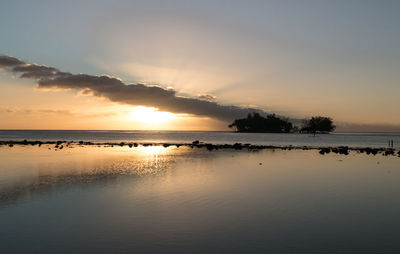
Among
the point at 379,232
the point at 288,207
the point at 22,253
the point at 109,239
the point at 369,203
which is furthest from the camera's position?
the point at 369,203

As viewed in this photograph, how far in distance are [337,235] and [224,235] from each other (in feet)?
16.9

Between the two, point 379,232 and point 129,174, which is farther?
point 129,174

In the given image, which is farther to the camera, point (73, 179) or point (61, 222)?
point (73, 179)

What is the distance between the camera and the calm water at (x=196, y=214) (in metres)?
12.5

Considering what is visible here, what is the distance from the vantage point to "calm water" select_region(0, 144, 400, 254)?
12.5 metres

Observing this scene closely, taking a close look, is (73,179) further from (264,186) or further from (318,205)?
(318,205)

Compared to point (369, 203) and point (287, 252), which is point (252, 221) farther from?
point (369, 203)

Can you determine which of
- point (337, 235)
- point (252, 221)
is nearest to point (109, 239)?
A: point (252, 221)

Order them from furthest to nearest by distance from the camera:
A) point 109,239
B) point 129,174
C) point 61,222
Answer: point 129,174 → point 61,222 → point 109,239

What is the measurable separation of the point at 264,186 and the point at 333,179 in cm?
875

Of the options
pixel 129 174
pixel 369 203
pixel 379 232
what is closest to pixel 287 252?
pixel 379 232

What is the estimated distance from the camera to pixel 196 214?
55.6ft

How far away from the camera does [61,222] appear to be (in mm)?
15156

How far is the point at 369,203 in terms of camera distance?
2005cm
